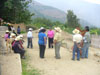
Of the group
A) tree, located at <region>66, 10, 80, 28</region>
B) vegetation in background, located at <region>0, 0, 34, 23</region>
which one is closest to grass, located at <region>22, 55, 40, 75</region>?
vegetation in background, located at <region>0, 0, 34, 23</region>

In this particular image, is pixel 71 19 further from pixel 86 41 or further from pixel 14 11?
pixel 86 41

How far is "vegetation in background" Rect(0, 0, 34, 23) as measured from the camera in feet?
80.8

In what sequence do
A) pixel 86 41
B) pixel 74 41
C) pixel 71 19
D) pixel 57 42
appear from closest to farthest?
pixel 74 41 < pixel 57 42 < pixel 86 41 < pixel 71 19

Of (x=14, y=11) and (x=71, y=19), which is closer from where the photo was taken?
(x=14, y=11)

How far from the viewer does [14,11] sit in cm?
2600

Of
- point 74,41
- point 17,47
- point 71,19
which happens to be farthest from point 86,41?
point 71,19

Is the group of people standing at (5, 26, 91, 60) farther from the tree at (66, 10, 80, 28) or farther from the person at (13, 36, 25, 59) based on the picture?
the tree at (66, 10, 80, 28)

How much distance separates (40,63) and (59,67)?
1052mm

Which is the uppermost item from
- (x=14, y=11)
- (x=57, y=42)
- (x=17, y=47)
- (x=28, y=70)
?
(x=14, y=11)

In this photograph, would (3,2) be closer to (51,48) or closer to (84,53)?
(51,48)

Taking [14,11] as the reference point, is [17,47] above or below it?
below

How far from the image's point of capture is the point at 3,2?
82.9 feet

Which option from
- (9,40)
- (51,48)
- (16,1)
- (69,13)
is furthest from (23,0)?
(69,13)

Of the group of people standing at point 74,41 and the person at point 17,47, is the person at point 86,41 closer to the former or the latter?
the group of people standing at point 74,41
